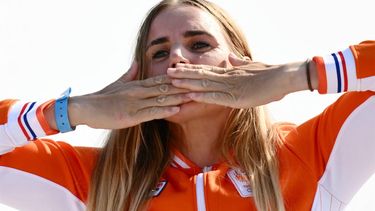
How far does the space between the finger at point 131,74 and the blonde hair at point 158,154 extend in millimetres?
115

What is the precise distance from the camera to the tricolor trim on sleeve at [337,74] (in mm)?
3119

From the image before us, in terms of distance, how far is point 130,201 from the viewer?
3.62 metres

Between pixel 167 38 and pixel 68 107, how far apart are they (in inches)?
24.0

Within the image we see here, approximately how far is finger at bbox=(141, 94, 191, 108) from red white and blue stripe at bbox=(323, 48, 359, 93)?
68 cm

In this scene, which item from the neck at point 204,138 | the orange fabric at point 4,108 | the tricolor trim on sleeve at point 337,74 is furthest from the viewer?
the neck at point 204,138

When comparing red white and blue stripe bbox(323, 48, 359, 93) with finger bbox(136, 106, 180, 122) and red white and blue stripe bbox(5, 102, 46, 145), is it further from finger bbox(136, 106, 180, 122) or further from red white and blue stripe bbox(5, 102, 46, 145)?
red white and blue stripe bbox(5, 102, 46, 145)

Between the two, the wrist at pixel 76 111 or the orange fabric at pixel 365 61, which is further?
the wrist at pixel 76 111

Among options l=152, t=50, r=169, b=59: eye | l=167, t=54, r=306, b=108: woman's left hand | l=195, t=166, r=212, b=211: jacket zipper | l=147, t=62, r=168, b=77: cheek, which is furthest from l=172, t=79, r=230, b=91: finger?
Answer: l=195, t=166, r=212, b=211: jacket zipper

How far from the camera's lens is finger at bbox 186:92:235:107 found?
3.28 metres

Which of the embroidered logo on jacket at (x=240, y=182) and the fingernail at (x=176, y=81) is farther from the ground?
the fingernail at (x=176, y=81)

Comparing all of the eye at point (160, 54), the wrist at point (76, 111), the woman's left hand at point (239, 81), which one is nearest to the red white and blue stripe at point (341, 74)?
the woman's left hand at point (239, 81)

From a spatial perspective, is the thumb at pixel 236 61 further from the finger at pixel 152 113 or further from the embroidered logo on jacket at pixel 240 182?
the embroidered logo on jacket at pixel 240 182

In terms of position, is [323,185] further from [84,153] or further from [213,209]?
[84,153]

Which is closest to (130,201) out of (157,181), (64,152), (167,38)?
(157,181)
